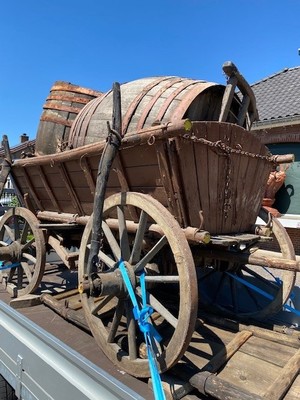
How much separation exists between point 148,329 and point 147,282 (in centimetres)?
38

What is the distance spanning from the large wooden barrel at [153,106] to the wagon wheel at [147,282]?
665mm

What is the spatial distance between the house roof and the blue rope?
6.06 metres

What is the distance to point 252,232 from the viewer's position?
3.02 meters

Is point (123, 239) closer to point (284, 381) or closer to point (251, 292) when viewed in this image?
point (284, 381)

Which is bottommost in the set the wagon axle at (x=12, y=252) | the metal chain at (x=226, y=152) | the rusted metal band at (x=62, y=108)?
the wagon axle at (x=12, y=252)

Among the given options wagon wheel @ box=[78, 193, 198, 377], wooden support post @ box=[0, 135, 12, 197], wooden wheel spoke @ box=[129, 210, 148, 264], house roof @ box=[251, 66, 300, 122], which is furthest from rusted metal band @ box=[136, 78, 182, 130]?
house roof @ box=[251, 66, 300, 122]

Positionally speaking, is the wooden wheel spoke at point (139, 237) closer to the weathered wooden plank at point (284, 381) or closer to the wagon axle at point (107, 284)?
the wagon axle at point (107, 284)

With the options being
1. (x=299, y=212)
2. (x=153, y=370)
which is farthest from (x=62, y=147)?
(x=299, y=212)

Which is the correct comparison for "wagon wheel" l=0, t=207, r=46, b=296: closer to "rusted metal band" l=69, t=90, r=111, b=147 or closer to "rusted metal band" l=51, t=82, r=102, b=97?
"rusted metal band" l=69, t=90, r=111, b=147

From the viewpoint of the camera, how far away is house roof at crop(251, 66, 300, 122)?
7.39 metres

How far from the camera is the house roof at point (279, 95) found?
7.39m

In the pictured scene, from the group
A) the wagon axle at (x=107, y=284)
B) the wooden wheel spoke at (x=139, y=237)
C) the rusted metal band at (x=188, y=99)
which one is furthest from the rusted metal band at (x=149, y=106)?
the wagon axle at (x=107, y=284)

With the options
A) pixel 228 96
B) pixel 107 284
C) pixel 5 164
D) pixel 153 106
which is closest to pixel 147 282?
pixel 107 284

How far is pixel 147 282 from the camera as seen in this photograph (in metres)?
2.26
